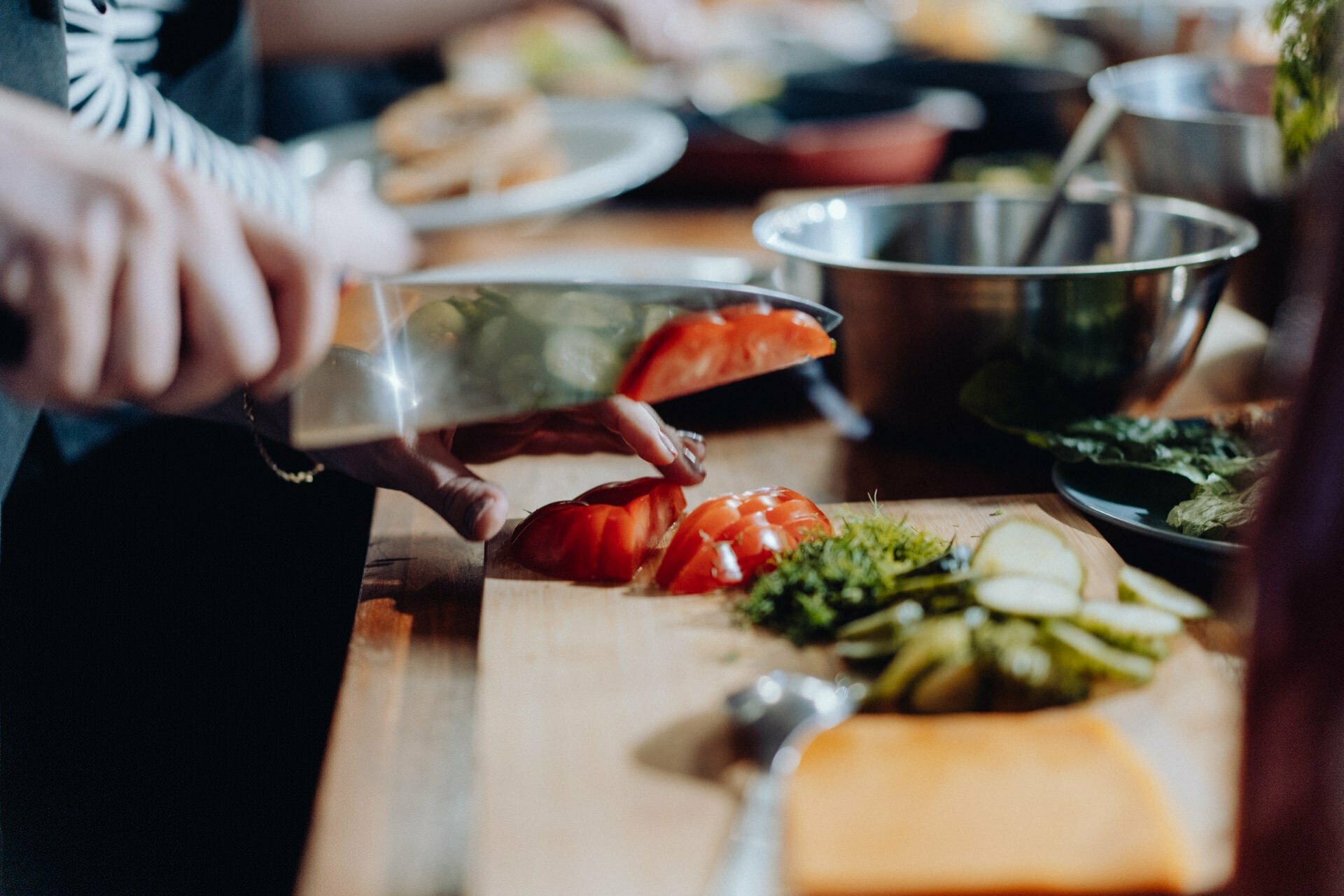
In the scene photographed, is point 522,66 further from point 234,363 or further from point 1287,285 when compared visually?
point 234,363

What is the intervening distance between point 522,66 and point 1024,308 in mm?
3102

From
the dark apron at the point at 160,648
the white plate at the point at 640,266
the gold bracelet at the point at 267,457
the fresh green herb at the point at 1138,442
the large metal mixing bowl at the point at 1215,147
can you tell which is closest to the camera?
the fresh green herb at the point at 1138,442

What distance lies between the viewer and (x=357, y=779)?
746 millimetres

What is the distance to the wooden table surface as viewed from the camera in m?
0.69

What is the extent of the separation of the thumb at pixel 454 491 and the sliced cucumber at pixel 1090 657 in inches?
19.4

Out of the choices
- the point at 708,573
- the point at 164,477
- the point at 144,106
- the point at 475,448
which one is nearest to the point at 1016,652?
the point at 708,573

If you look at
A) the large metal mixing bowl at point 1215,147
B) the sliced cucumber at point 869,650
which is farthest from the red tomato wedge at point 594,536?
the large metal mixing bowl at point 1215,147

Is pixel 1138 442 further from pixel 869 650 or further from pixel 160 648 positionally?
pixel 160 648

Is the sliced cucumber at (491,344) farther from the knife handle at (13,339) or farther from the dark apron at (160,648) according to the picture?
the dark apron at (160,648)

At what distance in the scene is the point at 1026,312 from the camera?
1.15 m

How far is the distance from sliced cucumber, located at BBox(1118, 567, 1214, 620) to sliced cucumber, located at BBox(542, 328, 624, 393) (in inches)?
18.3

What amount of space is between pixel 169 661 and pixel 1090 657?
112 cm

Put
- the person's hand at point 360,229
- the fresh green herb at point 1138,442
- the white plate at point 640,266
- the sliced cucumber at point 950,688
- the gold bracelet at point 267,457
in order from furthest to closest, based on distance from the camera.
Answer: the person's hand at point 360,229
the white plate at point 640,266
the gold bracelet at point 267,457
the fresh green herb at point 1138,442
the sliced cucumber at point 950,688

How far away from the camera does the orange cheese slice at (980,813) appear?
60 centimetres
